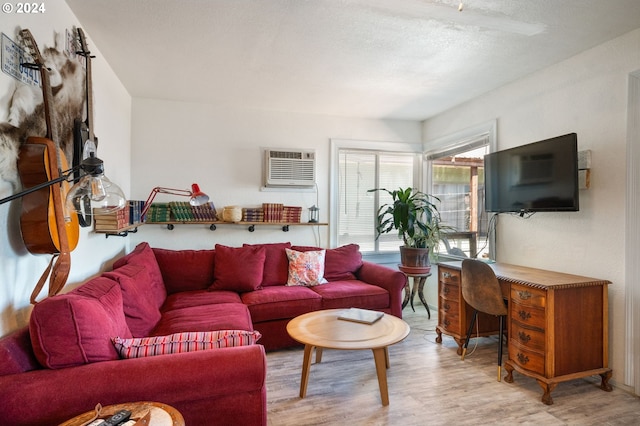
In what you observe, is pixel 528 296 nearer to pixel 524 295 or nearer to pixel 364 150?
pixel 524 295

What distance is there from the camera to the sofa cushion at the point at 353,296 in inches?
128

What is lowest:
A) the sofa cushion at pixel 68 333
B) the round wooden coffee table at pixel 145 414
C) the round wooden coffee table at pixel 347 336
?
the round wooden coffee table at pixel 347 336

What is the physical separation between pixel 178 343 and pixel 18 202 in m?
1.00

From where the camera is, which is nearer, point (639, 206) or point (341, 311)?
point (639, 206)

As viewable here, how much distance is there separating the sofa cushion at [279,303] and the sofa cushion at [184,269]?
1.59ft

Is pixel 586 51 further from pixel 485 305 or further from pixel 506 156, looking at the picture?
pixel 485 305

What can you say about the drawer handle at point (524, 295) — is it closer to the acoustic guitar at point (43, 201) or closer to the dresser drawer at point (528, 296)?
the dresser drawer at point (528, 296)

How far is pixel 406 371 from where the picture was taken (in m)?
2.66

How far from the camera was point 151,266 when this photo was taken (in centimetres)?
294

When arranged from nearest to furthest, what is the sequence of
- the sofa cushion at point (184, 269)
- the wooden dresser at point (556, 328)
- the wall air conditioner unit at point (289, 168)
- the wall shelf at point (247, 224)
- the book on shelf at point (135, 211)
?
the wooden dresser at point (556, 328) → the book on shelf at point (135, 211) → the sofa cushion at point (184, 269) → the wall shelf at point (247, 224) → the wall air conditioner unit at point (289, 168)

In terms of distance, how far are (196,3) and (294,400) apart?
2620 millimetres

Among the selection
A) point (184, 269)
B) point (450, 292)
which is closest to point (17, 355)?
point (184, 269)

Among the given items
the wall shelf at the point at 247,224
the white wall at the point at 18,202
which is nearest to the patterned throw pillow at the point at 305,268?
the wall shelf at the point at 247,224

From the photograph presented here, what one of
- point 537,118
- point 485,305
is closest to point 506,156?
point 537,118
